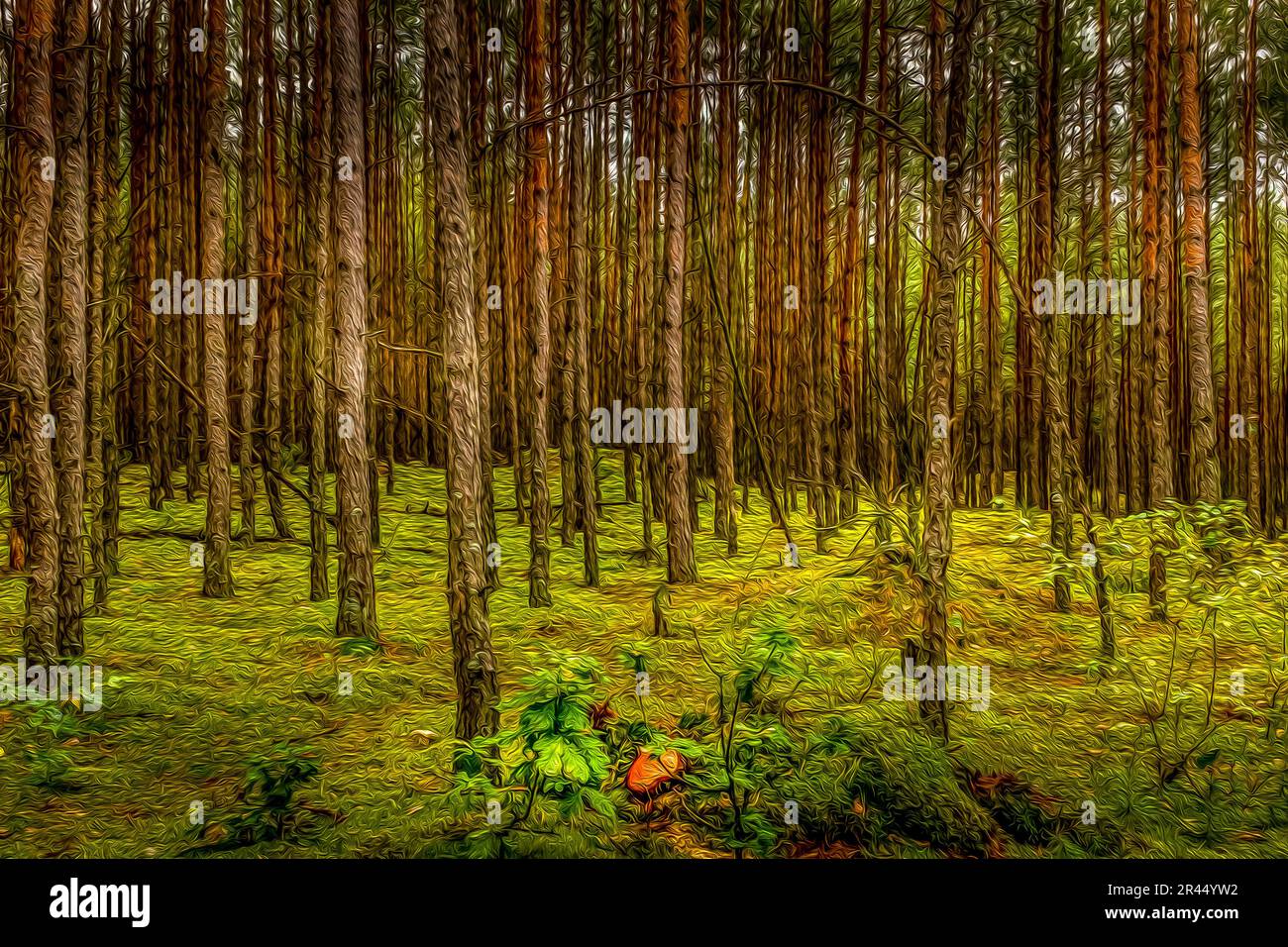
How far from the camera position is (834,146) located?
46.8 feet

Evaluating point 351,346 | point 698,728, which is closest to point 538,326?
point 351,346

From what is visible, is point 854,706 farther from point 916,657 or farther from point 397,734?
point 397,734

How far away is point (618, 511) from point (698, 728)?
869cm

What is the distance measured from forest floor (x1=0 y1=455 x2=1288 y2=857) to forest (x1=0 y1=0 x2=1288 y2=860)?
3cm

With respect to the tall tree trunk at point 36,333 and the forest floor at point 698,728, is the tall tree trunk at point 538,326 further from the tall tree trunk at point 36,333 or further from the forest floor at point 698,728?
the tall tree trunk at point 36,333

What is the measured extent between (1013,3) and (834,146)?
3.62 m

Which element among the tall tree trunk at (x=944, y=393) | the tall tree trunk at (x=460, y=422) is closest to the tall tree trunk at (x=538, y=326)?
the tall tree trunk at (x=460, y=422)

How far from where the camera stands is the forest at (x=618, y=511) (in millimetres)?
4113

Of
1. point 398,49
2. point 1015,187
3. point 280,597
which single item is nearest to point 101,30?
point 398,49

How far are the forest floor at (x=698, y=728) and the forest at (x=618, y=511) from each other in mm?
31

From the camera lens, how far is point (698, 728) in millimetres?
4773

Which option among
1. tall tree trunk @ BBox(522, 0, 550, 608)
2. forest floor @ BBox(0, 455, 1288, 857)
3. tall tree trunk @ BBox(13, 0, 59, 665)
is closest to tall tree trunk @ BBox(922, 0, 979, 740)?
forest floor @ BBox(0, 455, 1288, 857)

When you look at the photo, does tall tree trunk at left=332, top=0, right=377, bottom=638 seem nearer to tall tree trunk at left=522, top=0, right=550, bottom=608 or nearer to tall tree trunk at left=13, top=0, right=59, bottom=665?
tall tree trunk at left=522, top=0, right=550, bottom=608

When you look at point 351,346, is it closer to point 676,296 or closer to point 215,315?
point 215,315
